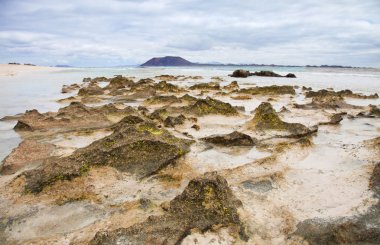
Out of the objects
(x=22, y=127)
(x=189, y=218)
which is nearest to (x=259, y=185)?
(x=189, y=218)

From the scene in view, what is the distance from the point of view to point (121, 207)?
396cm

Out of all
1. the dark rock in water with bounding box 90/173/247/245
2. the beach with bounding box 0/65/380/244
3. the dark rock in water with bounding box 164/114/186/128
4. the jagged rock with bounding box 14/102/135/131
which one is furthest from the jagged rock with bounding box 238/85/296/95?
the dark rock in water with bounding box 90/173/247/245

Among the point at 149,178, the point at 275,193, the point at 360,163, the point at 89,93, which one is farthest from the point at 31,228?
the point at 89,93

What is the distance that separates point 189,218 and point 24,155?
3.33 m

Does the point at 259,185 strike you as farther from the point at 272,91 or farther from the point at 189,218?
the point at 272,91

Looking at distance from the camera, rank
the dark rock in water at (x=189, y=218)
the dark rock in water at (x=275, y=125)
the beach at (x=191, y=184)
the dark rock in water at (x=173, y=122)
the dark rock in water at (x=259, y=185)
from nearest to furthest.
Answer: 1. the dark rock in water at (x=189, y=218)
2. the beach at (x=191, y=184)
3. the dark rock in water at (x=259, y=185)
4. the dark rock in water at (x=275, y=125)
5. the dark rock in water at (x=173, y=122)

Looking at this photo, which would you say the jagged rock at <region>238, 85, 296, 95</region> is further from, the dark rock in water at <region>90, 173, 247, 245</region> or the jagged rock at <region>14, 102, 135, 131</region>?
the dark rock in water at <region>90, 173, 247, 245</region>

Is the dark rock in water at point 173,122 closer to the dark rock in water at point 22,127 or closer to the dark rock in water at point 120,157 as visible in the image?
the dark rock in water at point 120,157

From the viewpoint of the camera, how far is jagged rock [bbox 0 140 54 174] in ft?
16.7

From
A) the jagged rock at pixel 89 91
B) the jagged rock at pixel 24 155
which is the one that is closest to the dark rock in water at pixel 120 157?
the jagged rock at pixel 24 155

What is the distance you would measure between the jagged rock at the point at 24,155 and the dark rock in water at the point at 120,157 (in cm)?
43

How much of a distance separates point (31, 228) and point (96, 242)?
3.01 ft

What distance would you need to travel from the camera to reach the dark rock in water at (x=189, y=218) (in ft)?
10.4

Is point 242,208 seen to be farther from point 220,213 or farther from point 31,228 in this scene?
point 31,228
